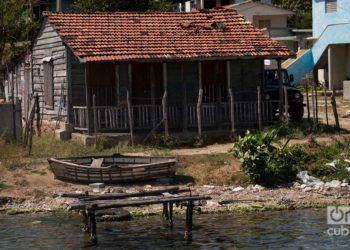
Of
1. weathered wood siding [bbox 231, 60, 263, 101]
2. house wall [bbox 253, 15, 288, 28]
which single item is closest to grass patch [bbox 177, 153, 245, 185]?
weathered wood siding [bbox 231, 60, 263, 101]

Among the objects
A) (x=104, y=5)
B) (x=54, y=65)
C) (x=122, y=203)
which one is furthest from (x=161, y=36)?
(x=104, y=5)

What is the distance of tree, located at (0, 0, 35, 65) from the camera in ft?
110

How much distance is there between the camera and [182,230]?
1570 centimetres

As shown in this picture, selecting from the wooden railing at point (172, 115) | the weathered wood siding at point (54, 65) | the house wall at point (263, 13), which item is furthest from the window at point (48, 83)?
the house wall at point (263, 13)

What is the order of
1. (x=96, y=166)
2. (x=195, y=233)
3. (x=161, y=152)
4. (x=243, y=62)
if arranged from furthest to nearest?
1. (x=243, y=62)
2. (x=161, y=152)
3. (x=96, y=166)
4. (x=195, y=233)

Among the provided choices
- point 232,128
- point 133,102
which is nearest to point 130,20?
point 133,102

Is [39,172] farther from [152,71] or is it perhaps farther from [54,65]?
[54,65]

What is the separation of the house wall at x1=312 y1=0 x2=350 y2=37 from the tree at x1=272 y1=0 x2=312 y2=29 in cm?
1499

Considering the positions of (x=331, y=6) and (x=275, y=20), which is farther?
(x=275, y=20)

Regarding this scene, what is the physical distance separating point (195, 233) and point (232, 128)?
9.61 meters

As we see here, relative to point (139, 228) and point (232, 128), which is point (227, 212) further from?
point (232, 128)

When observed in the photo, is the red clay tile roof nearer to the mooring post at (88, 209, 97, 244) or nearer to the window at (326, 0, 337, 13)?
the mooring post at (88, 209, 97, 244)

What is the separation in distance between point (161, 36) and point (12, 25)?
1269 centimetres

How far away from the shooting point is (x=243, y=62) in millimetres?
26312
